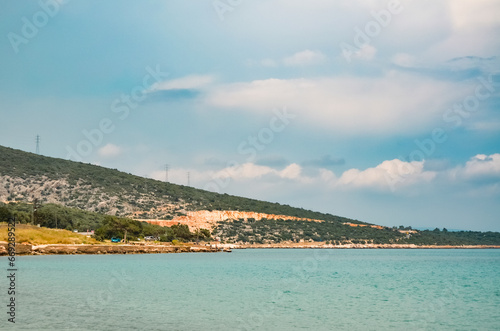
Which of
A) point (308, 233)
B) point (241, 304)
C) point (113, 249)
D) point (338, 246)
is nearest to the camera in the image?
point (241, 304)

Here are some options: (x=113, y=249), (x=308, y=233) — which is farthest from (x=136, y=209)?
(x=308, y=233)

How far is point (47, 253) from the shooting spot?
7419 centimetres

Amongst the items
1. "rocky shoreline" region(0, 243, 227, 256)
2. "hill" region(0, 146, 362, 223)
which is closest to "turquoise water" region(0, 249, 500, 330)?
"rocky shoreline" region(0, 243, 227, 256)

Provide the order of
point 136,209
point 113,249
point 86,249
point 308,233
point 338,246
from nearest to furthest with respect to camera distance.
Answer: point 86,249, point 113,249, point 136,209, point 308,233, point 338,246

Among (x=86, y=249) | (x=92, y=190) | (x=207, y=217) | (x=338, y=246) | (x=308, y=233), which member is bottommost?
(x=338, y=246)

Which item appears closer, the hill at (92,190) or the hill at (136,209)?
the hill at (136,209)

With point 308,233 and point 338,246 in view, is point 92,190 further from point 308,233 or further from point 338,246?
→ point 338,246

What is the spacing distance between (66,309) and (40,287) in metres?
9.70

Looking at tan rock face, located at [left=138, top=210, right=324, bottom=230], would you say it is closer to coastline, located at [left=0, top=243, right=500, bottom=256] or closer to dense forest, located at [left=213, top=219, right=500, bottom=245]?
dense forest, located at [left=213, top=219, right=500, bottom=245]

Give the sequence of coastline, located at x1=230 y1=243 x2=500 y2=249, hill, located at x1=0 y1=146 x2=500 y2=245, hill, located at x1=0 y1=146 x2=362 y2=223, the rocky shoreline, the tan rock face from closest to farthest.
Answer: the rocky shoreline → hill, located at x1=0 y1=146 x2=500 y2=245 → hill, located at x1=0 y1=146 x2=362 y2=223 → the tan rock face → coastline, located at x1=230 y1=243 x2=500 y2=249

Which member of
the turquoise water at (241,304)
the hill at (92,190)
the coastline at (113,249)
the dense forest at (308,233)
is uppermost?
the hill at (92,190)

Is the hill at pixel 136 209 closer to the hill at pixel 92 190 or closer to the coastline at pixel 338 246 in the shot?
the hill at pixel 92 190

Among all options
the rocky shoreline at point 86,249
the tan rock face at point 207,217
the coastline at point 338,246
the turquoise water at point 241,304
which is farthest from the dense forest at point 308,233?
the turquoise water at point 241,304

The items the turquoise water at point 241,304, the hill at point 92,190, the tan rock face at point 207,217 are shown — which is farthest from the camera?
the tan rock face at point 207,217
